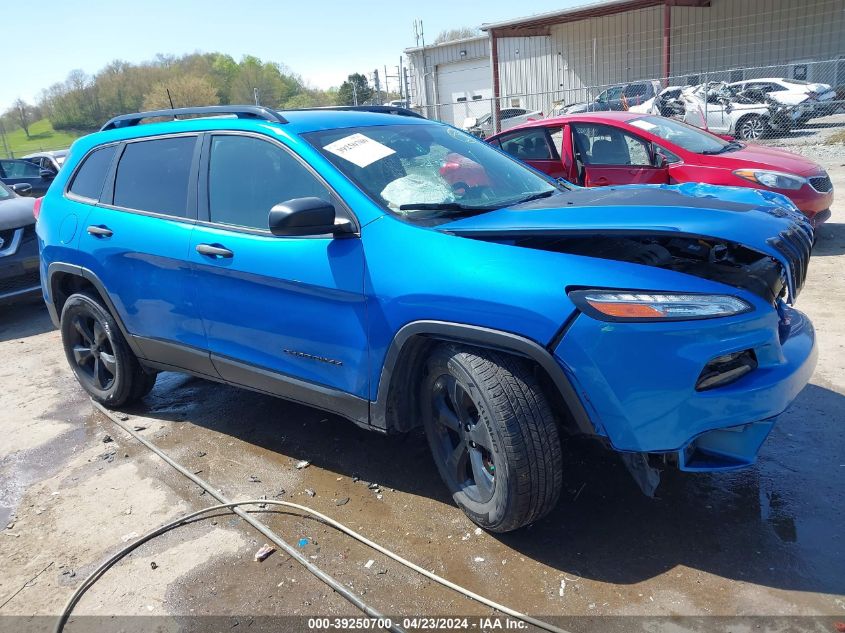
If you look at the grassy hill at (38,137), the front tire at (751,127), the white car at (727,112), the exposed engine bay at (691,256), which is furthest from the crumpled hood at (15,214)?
the grassy hill at (38,137)

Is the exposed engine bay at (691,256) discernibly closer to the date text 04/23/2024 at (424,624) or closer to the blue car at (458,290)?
the blue car at (458,290)

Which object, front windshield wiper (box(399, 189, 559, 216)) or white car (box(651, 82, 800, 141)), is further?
white car (box(651, 82, 800, 141))

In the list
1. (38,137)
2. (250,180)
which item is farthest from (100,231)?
(38,137)

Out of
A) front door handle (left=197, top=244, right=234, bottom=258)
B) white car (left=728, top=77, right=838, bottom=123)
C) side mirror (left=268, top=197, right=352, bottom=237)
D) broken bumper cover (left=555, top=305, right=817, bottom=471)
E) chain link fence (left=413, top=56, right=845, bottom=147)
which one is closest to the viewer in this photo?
broken bumper cover (left=555, top=305, right=817, bottom=471)

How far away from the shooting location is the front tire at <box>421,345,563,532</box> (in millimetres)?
2617

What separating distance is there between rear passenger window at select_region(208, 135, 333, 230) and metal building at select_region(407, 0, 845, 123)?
17380 mm

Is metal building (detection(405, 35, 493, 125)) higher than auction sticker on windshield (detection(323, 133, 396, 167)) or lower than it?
higher

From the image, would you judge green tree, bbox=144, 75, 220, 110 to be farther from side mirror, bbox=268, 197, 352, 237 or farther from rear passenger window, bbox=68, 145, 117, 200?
side mirror, bbox=268, 197, 352, 237

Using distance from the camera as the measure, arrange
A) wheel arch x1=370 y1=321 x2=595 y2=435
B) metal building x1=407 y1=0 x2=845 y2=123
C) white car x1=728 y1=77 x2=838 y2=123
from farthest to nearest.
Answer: metal building x1=407 y1=0 x2=845 y2=123
white car x1=728 y1=77 x2=838 y2=123
wheel arch x1=370 y1=321 x2=595 y2=435

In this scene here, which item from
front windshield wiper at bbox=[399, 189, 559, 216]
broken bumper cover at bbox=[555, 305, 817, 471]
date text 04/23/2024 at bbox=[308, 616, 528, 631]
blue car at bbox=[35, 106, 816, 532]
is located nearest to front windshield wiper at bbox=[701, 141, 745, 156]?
blue car at bbox=[35, 106, 816, 532]

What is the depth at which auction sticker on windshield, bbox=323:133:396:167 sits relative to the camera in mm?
3336

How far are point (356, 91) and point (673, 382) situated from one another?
37.8 m

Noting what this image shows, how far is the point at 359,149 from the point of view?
341 cm

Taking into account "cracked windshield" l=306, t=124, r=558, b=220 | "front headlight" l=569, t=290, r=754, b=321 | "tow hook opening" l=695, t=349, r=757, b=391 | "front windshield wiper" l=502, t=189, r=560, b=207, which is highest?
"cracked windshield" l=306, t=124, r=558, b=220
